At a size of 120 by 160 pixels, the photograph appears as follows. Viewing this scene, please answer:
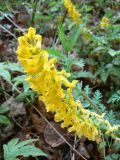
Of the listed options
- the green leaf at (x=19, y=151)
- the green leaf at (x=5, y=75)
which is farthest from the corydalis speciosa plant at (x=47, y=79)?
the green leaf at (x=5, y=75)

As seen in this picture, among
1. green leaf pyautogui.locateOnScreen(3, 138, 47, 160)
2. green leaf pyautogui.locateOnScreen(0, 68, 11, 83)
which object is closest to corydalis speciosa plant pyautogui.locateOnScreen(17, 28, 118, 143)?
green leaf pyautogui.locateOnScreen(3, 138, 47, 160)

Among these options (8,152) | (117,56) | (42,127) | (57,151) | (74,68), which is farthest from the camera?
(74,68)

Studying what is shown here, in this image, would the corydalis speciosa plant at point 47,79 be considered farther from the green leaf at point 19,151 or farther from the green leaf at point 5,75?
the green leaf at point 5,75

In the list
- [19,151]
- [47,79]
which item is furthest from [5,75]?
[47,79]

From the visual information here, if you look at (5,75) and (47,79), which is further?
(5,75)

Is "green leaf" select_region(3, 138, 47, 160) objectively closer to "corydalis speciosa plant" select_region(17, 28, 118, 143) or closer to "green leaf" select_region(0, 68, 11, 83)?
"corydalis speciosa plant" select_region(17, 28, 118, 143)

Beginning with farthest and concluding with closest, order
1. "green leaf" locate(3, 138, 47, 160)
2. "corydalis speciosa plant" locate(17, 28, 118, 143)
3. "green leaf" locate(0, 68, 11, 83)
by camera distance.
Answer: "green leaf" locate(0, 68, 11, 83) → "green leaf" locate(3, 138, 47, 160) → "corydalis speciosa plant" locate(17, 28, 118, 143)

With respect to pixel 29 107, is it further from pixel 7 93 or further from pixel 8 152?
pixel 8 152

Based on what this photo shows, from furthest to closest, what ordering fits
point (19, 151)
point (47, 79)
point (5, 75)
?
point (5, 75) → point (19, 151) → point (47, 79)

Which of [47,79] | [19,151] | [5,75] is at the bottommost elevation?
[19,151]

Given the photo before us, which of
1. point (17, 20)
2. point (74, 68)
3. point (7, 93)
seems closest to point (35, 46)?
point (7, 93)

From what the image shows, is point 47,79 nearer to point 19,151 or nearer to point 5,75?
point 19,151
